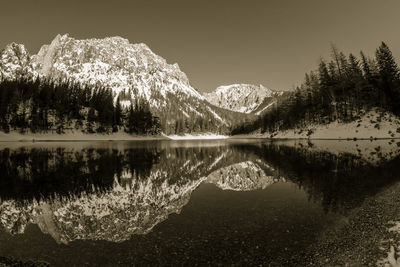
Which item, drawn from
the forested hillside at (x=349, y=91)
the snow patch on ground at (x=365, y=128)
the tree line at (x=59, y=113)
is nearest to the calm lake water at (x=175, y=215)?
the snow patch on ground at (x=365, y=128)

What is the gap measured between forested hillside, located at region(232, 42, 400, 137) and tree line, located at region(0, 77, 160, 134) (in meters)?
93.4

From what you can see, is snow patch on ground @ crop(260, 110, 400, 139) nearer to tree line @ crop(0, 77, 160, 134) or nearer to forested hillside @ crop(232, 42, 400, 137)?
forested hillside @ crop(232, 42, 400, 137)

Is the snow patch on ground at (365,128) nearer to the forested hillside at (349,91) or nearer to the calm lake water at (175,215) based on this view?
the forested hillside at (349,91)

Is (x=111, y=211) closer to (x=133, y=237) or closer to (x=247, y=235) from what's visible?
(x=133, y=237)

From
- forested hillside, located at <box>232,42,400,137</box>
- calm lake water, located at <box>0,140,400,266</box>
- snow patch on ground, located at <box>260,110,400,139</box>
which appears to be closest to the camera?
calm lake water, located at <box>0,140,400,266</box>

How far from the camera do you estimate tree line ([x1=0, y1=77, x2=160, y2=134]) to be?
366 ft

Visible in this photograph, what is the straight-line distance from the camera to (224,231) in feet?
34.1

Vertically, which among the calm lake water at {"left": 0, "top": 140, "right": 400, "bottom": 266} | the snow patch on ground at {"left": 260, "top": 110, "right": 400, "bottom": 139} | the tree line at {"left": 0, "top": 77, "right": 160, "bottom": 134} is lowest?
the calm lake water at {"left": 0, "top": 140, "right": 400, "bottom": 266}

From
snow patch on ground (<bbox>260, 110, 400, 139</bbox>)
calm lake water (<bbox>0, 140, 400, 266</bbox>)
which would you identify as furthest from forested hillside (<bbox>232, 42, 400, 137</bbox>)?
calm lake water (<bbox>0, 140, 400, 266</bbox>)

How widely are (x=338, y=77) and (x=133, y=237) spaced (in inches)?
4095

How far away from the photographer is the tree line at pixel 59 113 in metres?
112

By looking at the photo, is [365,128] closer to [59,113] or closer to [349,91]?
[349,91]

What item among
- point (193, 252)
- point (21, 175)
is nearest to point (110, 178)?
point (21, 175)

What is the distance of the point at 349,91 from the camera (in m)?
85.4
